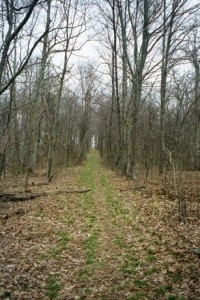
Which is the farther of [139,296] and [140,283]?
[140,283]

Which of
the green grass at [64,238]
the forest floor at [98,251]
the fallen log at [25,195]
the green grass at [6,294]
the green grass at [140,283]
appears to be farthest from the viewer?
the fallen log at [25,195]

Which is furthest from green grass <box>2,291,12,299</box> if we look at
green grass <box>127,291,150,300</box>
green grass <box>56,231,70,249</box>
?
green grass <box>56,231,70,249</box>

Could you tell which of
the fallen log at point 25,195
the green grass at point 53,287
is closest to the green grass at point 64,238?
the green grass at point 53,287

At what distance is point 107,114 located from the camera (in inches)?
1526

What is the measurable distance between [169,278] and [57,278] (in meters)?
2.10

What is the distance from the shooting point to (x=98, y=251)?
791 cm

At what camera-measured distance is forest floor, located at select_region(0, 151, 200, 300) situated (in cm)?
593

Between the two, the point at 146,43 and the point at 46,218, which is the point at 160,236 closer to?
the point at 46,218

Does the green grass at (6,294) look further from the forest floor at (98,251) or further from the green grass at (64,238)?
the green grass at (64,238)

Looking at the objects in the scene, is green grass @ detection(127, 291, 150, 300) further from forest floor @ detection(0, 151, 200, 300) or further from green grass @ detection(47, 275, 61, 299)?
green grass @ detection(47, 275, 61, 299)

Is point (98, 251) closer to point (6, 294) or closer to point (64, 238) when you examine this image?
point (64, 238)

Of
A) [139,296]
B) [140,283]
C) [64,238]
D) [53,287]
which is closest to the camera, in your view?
[139,296]

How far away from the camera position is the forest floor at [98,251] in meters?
5.93

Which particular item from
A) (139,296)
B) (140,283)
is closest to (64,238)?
(140,283)
